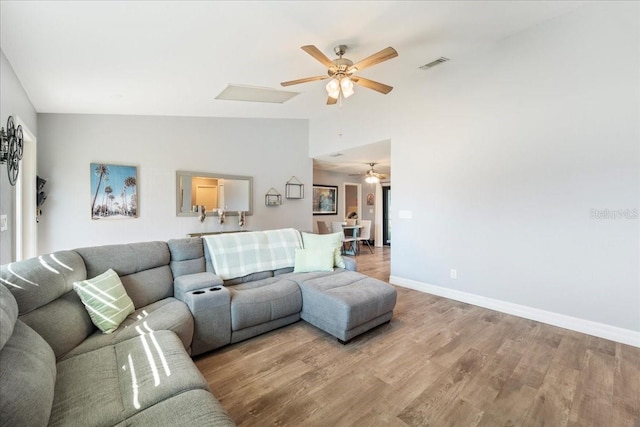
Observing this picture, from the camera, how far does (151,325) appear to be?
1.91 m

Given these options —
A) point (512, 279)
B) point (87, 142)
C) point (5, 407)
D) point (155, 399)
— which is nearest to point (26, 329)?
point (5, 407)

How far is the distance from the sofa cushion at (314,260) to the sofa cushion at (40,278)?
2011 mm

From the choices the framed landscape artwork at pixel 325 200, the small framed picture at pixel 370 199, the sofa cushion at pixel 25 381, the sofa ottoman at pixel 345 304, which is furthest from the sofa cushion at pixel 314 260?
the small framed picture at pixel 370 199

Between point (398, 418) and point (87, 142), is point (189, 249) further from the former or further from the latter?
point (87, 142)

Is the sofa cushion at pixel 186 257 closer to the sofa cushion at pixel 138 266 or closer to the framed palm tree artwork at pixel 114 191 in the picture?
the sofa cushion at pixel 138 266

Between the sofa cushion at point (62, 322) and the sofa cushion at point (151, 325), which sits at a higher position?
the sofa cushion at point (62, 322)

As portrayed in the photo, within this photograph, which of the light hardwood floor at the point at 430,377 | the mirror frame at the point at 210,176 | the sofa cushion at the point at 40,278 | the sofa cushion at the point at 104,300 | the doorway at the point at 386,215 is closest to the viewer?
the sofa cushion at the point at 40,278

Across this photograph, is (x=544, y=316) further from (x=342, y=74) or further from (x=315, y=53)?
(x=315, y=53)

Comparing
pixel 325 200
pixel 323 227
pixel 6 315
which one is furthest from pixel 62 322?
pixel 325 200

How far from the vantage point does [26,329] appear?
53.0 inches

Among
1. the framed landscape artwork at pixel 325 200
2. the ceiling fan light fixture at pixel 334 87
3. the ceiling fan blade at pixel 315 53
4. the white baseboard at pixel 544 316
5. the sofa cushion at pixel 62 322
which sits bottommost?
the white baseboard at pixel 544 316

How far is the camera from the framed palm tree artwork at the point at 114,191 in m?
4.02

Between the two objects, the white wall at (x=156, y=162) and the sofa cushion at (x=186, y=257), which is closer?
the sofa cushion at (x=186, y=257)

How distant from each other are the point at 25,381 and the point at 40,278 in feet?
2.91
